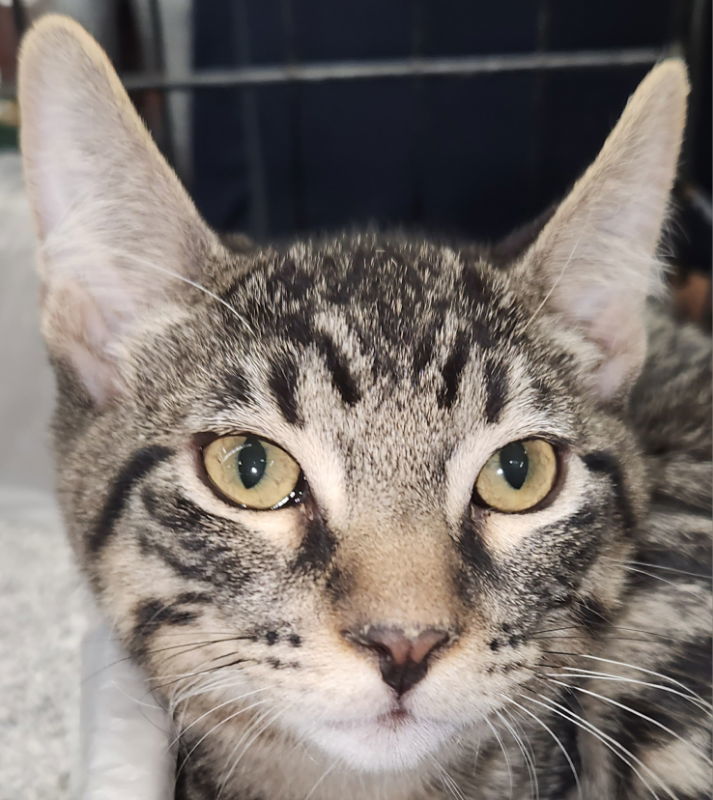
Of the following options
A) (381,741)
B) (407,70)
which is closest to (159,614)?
(381,741)

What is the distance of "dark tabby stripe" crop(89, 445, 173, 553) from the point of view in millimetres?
827

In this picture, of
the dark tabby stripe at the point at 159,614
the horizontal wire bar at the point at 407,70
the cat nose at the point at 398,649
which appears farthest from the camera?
the horizontal wire bar at the point at 407,70

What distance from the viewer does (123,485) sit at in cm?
84

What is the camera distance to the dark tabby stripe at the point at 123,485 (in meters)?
0.83

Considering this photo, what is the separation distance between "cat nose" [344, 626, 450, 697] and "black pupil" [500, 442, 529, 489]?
20 cm

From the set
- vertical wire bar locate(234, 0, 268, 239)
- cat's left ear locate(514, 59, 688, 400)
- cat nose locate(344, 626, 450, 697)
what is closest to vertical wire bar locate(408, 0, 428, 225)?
vertical wire bar locate(234, 0, 268, 239)

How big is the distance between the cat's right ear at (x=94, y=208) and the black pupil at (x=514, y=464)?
358mm

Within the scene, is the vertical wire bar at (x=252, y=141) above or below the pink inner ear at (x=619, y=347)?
above

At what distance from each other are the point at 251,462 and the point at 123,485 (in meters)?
0.14

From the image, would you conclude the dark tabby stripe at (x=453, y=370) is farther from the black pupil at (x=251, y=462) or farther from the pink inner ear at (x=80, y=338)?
the pink inner ear at (x=80, y=338)

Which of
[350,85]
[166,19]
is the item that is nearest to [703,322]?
[350,85]

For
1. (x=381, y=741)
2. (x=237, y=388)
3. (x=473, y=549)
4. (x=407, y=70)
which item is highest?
(x=407, y=70)

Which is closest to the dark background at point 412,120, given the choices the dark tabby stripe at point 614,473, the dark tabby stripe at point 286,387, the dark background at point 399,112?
the dark background at point 399,112

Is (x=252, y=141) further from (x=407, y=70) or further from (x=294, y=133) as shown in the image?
(x=407, y=70)
